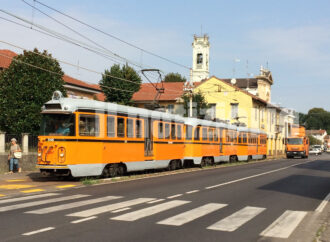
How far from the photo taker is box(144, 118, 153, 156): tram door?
20.4m

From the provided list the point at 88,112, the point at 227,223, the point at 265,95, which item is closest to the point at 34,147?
the point at 88,112

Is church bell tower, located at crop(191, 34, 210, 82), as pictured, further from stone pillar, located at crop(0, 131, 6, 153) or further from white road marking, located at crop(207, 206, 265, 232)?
white road marking, located at crop(207, 206, 265, 232)

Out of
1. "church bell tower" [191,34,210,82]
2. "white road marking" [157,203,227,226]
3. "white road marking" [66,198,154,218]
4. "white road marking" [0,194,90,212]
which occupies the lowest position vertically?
"white road marking" [0,194,90,212]

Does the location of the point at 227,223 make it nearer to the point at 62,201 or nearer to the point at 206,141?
the point at 62,201

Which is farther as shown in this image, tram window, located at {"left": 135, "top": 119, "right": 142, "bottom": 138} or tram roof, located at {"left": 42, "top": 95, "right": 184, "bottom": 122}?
tram window, located at {"left": 135, "top": 119, "right": 142, "bottom": 138}

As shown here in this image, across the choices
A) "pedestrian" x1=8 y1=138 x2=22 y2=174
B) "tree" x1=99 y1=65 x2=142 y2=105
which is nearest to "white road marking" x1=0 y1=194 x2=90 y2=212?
"pedestrian" x1=8 y1=138 x2=22 y2=174

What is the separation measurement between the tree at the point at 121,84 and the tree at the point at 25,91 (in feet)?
75.2

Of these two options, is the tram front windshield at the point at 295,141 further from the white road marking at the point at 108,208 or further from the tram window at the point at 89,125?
the white road marking at the point at 108,208

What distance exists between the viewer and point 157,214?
925 cm

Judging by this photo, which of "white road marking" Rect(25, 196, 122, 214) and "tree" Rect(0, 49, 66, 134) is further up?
"tree" Rect(0, 49, 66, 134)

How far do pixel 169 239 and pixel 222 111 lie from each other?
189 ft

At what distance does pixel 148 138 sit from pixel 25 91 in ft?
33.9

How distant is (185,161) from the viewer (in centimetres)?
2678

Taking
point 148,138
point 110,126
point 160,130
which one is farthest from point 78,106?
point 160,130
